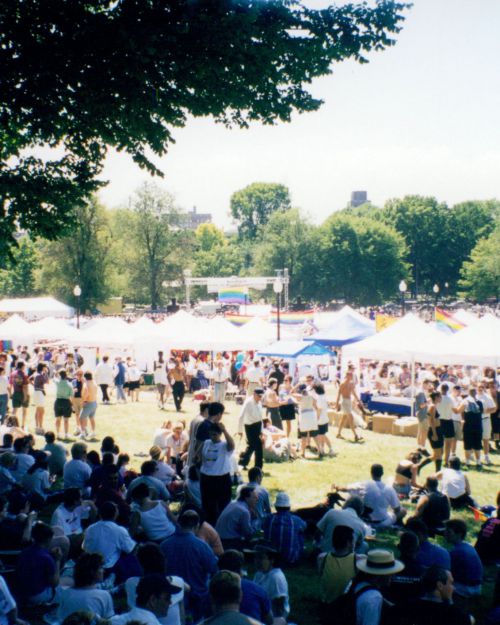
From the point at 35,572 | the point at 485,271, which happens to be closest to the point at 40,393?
the point at 35,572

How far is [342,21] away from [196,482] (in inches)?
253

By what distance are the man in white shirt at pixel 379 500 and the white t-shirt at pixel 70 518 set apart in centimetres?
396

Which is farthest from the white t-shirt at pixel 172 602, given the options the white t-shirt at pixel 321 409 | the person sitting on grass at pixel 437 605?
the white t-shirt at pixel 321 409

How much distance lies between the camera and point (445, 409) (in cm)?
1397

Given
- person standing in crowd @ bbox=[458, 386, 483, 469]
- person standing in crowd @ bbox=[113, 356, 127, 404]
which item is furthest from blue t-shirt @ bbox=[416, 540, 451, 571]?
person standing in crowd @ bbox=[113, 356, 127, 404]

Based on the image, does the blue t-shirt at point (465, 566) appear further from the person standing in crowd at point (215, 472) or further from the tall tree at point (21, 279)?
the tall tree at point (21, 279)

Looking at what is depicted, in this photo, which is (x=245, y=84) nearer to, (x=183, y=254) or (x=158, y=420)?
(x=158, y=420)

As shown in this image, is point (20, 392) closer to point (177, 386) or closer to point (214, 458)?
point (177, 386)

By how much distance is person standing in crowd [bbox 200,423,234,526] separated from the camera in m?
9.07

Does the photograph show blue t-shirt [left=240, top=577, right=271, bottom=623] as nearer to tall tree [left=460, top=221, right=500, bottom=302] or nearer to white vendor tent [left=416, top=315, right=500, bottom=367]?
white vendor tent [left=416, top=315, right=500, bottom=367]

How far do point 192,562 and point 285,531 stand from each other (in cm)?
215

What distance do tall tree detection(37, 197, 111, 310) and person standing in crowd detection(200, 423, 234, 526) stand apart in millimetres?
62015

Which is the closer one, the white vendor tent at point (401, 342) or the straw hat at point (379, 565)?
the straw hat at point (379, 565)

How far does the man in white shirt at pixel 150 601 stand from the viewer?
4.77m
